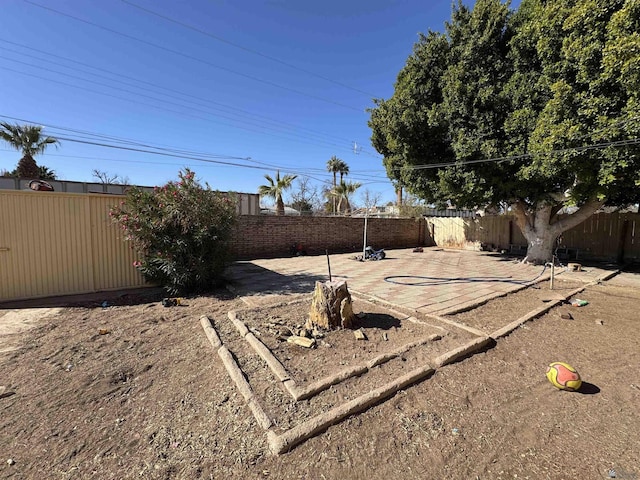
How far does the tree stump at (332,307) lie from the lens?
3566mm

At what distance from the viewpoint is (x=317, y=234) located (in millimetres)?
12422

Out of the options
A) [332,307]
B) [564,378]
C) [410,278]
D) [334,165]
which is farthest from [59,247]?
[334,165]

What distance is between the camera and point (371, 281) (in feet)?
22.1

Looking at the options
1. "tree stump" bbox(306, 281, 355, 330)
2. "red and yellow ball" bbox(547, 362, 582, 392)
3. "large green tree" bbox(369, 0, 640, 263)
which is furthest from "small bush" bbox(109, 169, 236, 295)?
"large green tree" bbox(369, 0, 640, 263)

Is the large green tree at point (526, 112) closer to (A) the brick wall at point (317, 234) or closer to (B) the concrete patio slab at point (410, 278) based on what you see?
(B) the concrete patio slab at point (410, 278)

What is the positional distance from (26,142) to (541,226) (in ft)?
81.1

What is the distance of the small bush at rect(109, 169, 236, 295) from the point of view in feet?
16.8

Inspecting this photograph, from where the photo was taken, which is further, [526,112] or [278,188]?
[278,188]

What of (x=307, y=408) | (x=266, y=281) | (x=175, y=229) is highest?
(x=175, y=229)

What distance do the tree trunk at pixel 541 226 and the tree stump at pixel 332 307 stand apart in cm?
866

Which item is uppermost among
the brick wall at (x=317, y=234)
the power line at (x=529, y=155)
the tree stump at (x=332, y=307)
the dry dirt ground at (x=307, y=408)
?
the power line at (x=529, y=155)

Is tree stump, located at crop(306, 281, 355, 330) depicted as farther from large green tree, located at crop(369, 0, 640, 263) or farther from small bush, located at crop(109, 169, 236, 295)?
large green tree, located at crop(369, 0, 640, 263)

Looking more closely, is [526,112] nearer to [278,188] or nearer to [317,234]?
[317,234]

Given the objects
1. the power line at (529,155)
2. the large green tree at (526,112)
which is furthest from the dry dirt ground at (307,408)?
the large green tree at (526,112)
